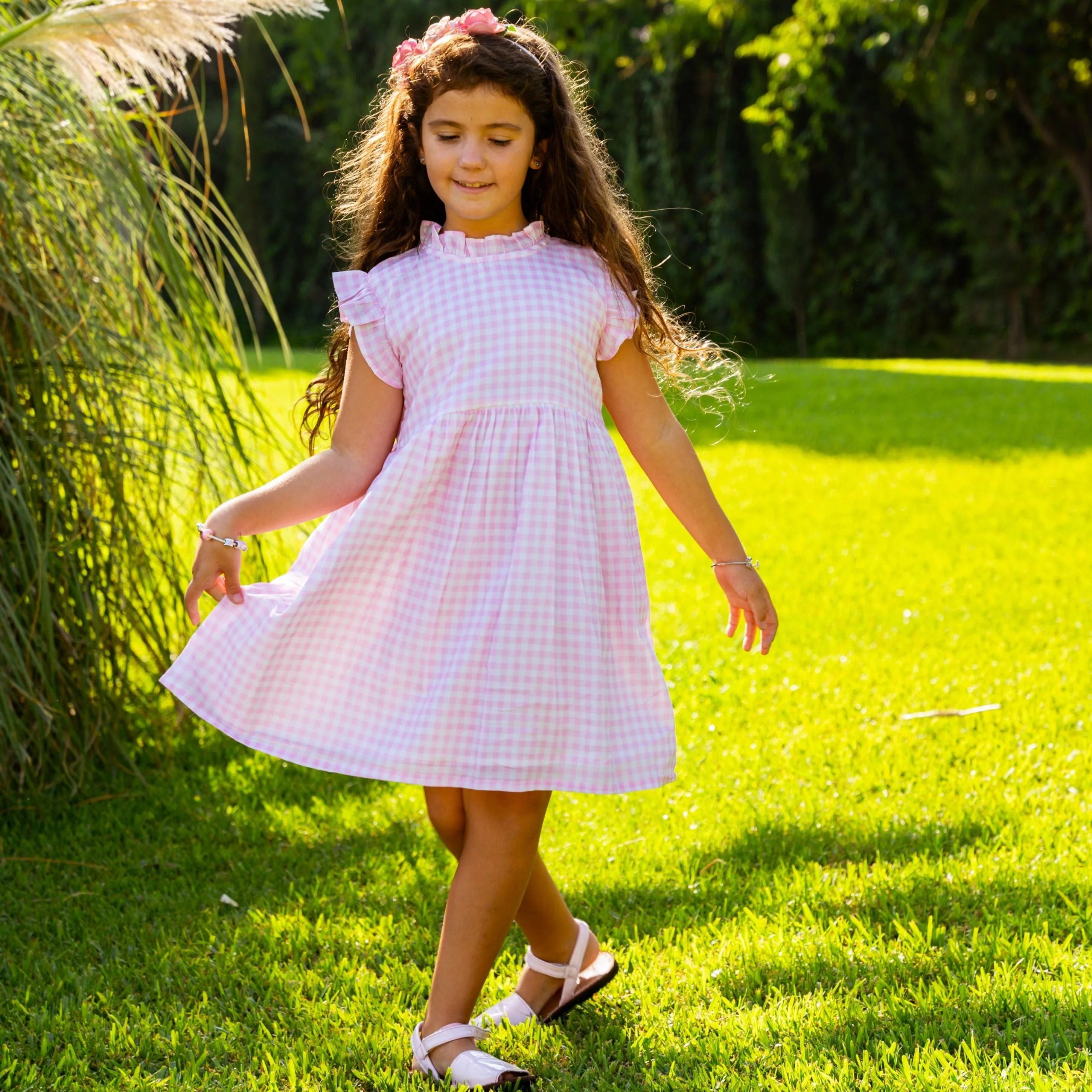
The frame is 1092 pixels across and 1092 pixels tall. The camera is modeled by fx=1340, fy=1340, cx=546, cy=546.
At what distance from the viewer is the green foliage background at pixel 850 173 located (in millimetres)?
16391

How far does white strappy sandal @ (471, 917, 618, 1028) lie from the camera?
6.78 feet

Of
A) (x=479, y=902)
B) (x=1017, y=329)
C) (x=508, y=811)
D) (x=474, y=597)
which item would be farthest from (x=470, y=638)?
(x=1017, y=329)

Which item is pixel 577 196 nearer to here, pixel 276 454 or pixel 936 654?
pixel 276 454

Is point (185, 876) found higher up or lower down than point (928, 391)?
higher up

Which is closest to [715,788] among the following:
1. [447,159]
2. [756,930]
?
[756,930]

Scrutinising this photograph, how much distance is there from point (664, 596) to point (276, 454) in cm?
185

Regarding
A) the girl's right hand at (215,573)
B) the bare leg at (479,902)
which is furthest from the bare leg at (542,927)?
the girl's right hand at (215,573)

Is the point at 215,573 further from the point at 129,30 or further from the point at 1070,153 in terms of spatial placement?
the point at 1070,153

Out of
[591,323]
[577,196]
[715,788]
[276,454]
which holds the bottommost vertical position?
[715,788]

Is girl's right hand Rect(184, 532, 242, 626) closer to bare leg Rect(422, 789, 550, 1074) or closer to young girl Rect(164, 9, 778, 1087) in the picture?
young girl Rect(164, 9, 778, 1087)

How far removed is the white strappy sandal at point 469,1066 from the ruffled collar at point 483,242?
3.66 feet

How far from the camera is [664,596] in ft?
16.7

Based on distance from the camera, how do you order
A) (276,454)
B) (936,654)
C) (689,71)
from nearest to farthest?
(276,454) < (936,654) < (689,71)

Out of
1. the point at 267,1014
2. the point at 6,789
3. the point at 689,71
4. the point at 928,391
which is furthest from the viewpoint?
the point at 689,71
